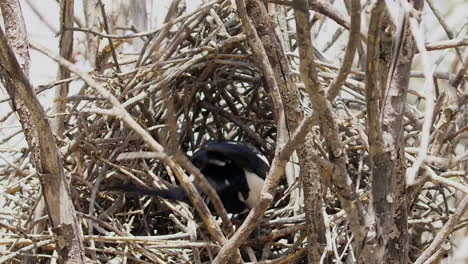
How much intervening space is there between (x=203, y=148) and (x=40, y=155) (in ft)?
2.72

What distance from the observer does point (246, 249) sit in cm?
194

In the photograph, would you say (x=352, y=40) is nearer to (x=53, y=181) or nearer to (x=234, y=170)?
(x=53, y=181)

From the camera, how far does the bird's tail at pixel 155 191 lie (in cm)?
197

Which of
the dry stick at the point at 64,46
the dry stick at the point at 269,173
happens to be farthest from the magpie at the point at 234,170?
the dry stick at the point at 269,173

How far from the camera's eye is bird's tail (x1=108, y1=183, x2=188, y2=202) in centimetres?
197

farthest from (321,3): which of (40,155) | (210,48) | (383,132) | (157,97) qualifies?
(157,97)

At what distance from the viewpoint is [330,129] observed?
1190mm

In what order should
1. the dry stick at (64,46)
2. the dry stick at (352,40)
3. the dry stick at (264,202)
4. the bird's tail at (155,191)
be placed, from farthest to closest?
the bird's tail at (155,191) → the dry stick at (64,46) → the dry stick at (264,202) → the dry stick at (352,40)

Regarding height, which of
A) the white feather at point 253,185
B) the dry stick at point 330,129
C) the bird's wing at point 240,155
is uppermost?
the dry stick at point 330,129

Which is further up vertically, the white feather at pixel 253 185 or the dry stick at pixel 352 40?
the dry stick at pixel 352 40

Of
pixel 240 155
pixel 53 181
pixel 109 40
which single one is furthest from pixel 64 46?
pixel 240 155

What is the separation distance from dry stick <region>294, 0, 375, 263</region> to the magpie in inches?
35.6

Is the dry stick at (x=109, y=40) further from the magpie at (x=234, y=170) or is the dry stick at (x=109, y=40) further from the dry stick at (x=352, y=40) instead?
the dry stick at (x=352, y=40)

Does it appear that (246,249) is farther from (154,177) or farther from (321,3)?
(321,3)
